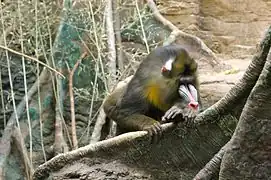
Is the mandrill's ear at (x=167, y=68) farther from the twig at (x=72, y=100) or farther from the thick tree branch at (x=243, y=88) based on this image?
the twig at (x=72, y=100)

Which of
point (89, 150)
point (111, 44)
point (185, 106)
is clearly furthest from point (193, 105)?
point (111, 44)

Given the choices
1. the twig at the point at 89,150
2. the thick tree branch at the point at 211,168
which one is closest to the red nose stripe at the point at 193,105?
the twig at the point at 89,150

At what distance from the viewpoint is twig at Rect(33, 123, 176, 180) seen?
8.21 ft

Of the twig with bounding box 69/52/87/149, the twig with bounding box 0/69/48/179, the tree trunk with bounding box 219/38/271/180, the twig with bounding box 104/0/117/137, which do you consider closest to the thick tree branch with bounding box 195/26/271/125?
the tree trunk with bounding box 219/38/271/180

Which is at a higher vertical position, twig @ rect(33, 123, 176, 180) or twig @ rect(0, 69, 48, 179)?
twig @ rect(33, 123, 176, 180)

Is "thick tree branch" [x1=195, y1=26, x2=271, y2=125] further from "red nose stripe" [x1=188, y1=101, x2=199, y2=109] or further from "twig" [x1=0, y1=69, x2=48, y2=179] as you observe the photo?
"twig" [x1=0, y1=69, x2=48, y2=179]

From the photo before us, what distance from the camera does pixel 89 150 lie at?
263 cm

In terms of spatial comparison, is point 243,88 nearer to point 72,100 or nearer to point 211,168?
point 211,168

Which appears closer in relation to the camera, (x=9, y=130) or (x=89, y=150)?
(x=89, y=150)

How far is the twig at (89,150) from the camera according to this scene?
2.50 metres

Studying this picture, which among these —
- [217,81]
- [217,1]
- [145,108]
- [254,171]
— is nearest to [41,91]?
[217,1]

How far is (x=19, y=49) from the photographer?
18.6 feet

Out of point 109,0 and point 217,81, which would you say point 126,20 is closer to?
point 109,0

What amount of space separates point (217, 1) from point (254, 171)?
393cm
